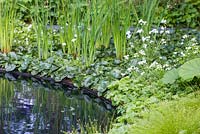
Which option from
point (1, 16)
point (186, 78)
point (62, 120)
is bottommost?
point (62, 120)

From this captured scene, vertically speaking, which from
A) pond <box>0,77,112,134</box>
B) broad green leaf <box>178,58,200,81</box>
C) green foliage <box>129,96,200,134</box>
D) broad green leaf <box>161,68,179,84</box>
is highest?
broad green leaf <box>178,58,200,81</box>

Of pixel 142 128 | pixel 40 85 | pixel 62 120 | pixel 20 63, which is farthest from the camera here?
pixel 20 63

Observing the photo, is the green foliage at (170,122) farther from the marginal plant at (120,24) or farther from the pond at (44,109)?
the marginal plant at (120,24)

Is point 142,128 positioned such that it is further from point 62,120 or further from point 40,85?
point 40,85

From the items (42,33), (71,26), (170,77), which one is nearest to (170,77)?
(170,77)

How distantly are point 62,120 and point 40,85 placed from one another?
1274 mm

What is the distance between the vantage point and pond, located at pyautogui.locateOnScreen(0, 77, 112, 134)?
4.43m

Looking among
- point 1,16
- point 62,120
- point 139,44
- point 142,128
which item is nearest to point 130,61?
point 139,44

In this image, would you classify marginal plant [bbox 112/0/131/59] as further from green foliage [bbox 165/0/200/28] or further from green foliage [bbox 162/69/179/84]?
green foliage [bbox 165/0/200/28]

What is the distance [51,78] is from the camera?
5.90m

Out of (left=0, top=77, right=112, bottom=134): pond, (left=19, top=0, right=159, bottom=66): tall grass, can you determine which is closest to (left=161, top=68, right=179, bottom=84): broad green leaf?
(left=0, top=77, right=112, bottom=134): pond

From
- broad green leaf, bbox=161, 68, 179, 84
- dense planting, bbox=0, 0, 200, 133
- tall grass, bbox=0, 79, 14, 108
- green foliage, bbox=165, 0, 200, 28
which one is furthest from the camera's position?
green foliage, bbox=165, 0, 200, 28

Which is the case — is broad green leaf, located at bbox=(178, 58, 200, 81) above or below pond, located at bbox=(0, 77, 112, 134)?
above

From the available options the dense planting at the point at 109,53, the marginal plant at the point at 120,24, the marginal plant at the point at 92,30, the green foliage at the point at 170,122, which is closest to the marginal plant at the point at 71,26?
the dense planting at the point at 109,53
